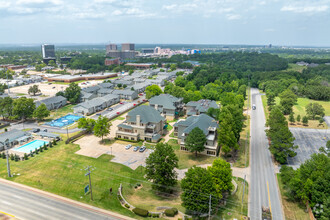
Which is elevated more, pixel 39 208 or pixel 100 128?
pixel 100 128

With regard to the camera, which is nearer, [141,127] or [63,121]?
[141,127]

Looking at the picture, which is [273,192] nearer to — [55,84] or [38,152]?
[38,152]

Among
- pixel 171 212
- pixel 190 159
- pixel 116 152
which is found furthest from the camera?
pixel 116 152

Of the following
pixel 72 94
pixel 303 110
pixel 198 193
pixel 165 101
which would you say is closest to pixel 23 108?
pixel 72 94

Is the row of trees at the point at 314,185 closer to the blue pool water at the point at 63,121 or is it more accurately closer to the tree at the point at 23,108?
the blue pool water at the point at 63,121

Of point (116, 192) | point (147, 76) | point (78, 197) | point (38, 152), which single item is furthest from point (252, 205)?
point (147, 76)

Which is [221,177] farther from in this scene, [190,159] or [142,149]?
[142,149]
